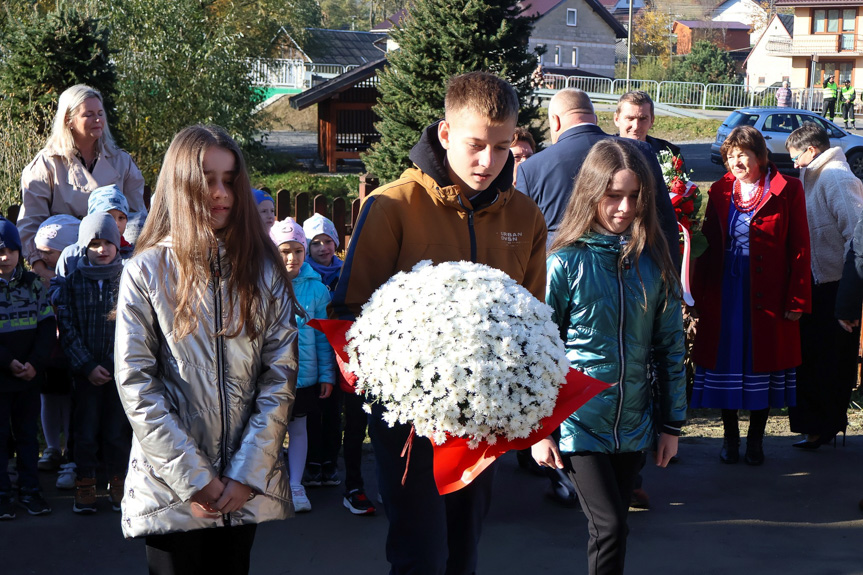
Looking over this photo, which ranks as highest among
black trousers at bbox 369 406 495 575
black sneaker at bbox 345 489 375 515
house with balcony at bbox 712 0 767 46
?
house with balcony at bbox 712 0 767 46

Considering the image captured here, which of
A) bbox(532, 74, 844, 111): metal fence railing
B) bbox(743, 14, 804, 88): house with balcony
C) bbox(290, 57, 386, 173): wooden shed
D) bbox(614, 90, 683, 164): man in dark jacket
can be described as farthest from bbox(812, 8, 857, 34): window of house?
bbox(614, 90, 683, 164): man in dark jacket

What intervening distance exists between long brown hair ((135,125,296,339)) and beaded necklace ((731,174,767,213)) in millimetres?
4018

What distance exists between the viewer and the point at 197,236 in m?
3.13

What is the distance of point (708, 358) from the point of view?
20.6ft

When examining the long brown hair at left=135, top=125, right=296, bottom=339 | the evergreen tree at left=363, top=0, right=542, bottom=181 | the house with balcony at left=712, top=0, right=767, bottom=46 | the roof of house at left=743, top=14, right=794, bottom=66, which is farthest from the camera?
the house with balcony at left=712, top=0, right=767, bottom=46

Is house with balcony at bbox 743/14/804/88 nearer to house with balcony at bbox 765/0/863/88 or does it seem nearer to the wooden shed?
house with balcony at bbox 765/0/863/88

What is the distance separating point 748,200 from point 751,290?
0.61 m

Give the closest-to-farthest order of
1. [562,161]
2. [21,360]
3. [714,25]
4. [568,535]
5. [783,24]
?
[568,535] < [21,360] < [562,161] < [783,24] < [714,25]

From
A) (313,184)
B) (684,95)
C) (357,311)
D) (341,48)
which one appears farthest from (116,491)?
(341,48)

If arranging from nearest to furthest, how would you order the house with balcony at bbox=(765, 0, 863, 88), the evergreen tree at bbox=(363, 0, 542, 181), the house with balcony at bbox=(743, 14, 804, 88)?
the evergreen tree at bbox=(363, 0, 542, 181) < the house with balcony at bbox=(765, 0, 863, 88) < the house with balcony at bbox=(743, 14, 804, 88)

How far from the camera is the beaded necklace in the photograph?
20.1 feet

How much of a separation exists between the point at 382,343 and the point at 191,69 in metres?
19.9

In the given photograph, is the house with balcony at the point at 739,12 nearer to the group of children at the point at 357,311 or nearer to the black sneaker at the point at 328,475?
the black sneaker at the point at 328,475

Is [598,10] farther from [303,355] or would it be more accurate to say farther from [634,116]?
[303,355]
